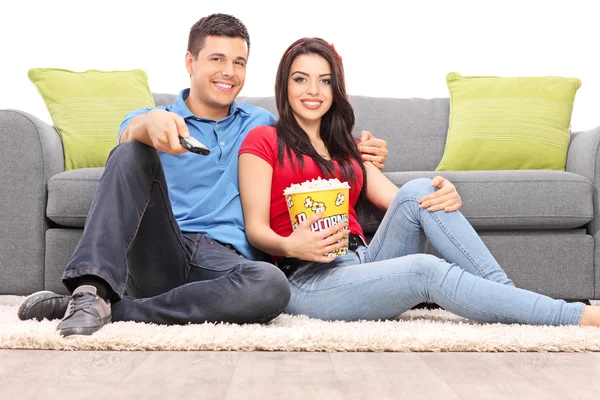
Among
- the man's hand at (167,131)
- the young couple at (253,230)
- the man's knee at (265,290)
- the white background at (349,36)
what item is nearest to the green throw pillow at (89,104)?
the white background at (349,36)

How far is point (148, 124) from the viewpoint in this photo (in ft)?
5.45

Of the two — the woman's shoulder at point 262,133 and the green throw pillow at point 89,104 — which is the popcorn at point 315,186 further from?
the green throw pillow at point 89,104

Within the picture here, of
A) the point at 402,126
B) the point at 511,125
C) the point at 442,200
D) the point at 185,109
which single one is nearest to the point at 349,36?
the point at 402,126

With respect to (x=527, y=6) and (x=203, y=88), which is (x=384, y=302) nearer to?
(x=203, y=88)

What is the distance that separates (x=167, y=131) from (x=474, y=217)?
1287mm

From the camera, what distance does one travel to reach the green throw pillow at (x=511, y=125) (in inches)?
118

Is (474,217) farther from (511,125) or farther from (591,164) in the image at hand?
(511,125)

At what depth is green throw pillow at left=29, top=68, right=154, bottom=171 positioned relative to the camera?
289 centimetres

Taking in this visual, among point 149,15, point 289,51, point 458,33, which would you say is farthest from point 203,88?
point 458,33

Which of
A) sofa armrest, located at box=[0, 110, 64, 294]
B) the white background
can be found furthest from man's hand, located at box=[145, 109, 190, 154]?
the white background
